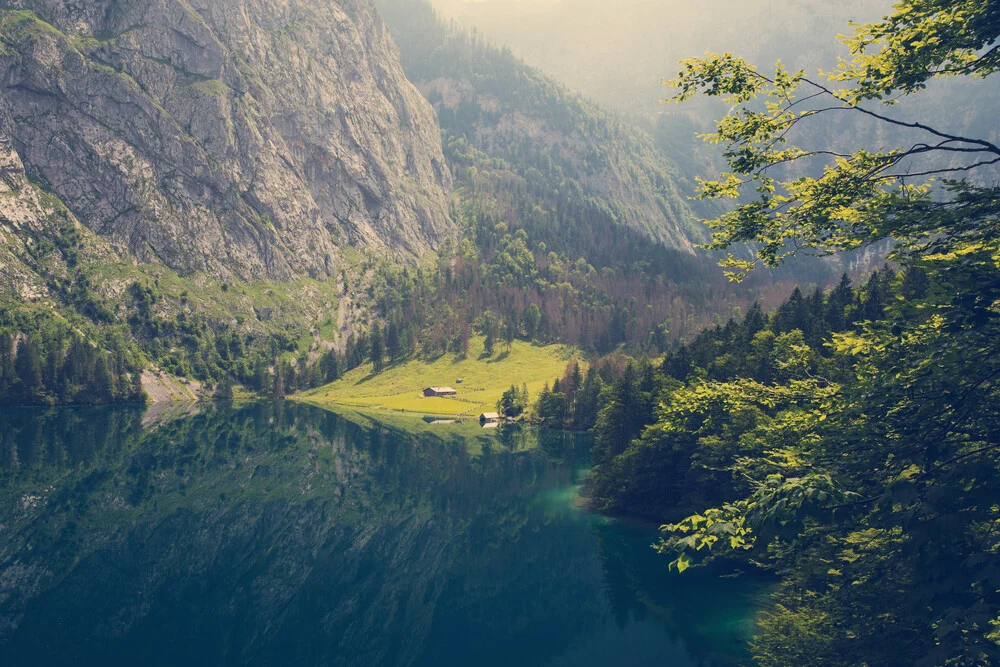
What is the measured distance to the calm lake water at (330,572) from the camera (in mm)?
49969

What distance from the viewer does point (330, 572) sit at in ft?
224

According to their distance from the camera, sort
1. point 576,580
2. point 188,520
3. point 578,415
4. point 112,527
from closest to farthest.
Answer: point 576,580, point 112,527, point 188,520, point 578,415

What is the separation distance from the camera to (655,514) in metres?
82.5

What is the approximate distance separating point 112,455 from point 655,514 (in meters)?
98.6

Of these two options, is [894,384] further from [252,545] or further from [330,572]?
[252,545]

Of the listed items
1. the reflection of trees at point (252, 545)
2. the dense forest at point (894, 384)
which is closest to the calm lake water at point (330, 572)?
the reflection of trees at point (252, 545)

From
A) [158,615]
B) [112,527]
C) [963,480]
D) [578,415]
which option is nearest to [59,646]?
[158,615]

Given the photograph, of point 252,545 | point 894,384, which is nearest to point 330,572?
point 252,545

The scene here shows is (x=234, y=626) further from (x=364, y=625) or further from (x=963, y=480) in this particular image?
(x=963, y=480)

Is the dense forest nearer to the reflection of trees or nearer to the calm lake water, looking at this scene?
the calm lake water

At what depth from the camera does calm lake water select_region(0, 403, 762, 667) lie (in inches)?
1967

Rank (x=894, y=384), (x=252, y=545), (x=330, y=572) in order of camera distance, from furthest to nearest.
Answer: (x=252, y=545)
(x=330, y=572)
(x=894, y=384)

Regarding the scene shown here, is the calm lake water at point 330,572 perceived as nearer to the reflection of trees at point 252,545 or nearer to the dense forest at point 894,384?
the reflection of trees at point 252,545

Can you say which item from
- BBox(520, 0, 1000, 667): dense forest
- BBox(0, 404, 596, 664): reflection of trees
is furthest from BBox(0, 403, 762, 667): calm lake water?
BBox(520, 0, 1000, 667): dense forest
